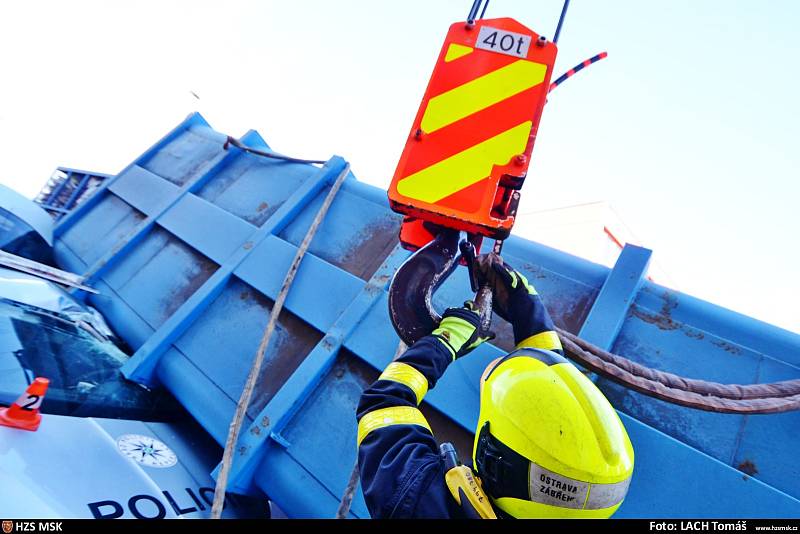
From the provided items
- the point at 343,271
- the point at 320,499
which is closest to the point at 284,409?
the point at 320,499

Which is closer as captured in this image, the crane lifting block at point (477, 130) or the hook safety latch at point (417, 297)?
the crane lifting block at point (477, 130)

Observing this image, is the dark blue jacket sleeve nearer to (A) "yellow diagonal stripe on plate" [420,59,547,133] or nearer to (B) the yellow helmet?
(B) the yellow helmet

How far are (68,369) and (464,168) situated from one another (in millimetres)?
1886

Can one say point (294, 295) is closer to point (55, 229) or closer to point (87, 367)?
point (87, 367)

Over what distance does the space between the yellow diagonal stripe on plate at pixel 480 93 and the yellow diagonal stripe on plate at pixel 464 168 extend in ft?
0.38

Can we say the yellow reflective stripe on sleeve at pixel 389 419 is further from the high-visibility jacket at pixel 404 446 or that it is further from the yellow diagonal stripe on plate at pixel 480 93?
the yellow diagonal stripe on plate at pixel 480 93

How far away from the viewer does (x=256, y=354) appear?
1949mm

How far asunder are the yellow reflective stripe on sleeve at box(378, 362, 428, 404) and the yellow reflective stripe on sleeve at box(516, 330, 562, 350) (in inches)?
13.9

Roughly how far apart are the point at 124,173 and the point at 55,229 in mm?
735

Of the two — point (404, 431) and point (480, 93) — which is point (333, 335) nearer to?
point (404, 431)

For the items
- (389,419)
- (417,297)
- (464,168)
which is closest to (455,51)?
(464,168)

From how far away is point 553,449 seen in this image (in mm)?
729

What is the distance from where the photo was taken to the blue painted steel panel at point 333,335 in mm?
1246

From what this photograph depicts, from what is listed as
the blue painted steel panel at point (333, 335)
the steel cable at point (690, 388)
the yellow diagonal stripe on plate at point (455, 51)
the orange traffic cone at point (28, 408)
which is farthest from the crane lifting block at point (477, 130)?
the orange traffic cone at point (28, 408)
